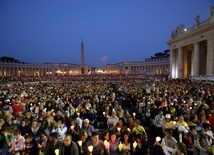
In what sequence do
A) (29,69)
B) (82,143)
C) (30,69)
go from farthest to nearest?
(30,69)
(29,69)
(82,143)

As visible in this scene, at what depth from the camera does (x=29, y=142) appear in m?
5.47

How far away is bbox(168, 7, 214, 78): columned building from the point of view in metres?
27.9

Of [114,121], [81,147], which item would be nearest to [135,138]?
[81,147]

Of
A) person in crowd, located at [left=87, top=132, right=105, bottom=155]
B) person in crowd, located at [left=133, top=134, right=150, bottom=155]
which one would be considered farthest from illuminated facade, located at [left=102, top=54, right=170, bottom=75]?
person in crowd, located at [left=87, top=132, right=105, bottom=155]

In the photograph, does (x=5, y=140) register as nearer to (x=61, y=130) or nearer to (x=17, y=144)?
(x=17, y=144)

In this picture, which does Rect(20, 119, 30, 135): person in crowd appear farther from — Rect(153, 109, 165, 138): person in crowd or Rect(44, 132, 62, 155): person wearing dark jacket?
Rect(153, 109, 165, 138): person in crowd

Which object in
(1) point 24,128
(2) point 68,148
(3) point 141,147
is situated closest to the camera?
(2) point 68,148

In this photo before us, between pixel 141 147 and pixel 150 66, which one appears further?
pixel 150 66

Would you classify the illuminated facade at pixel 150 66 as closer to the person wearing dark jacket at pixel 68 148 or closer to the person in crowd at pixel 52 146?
the person in crowd at pixel 52 146

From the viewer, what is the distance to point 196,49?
32.9m

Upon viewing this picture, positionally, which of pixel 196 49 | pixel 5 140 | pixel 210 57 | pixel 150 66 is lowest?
pixel 5 140

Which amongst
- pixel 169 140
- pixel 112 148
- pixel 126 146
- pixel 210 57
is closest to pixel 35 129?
pixel 112 148

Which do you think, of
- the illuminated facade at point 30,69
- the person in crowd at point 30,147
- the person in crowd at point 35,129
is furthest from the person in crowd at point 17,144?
the illuminated facade at point 30,69

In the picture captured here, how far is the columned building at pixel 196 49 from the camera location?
27.9 metres
